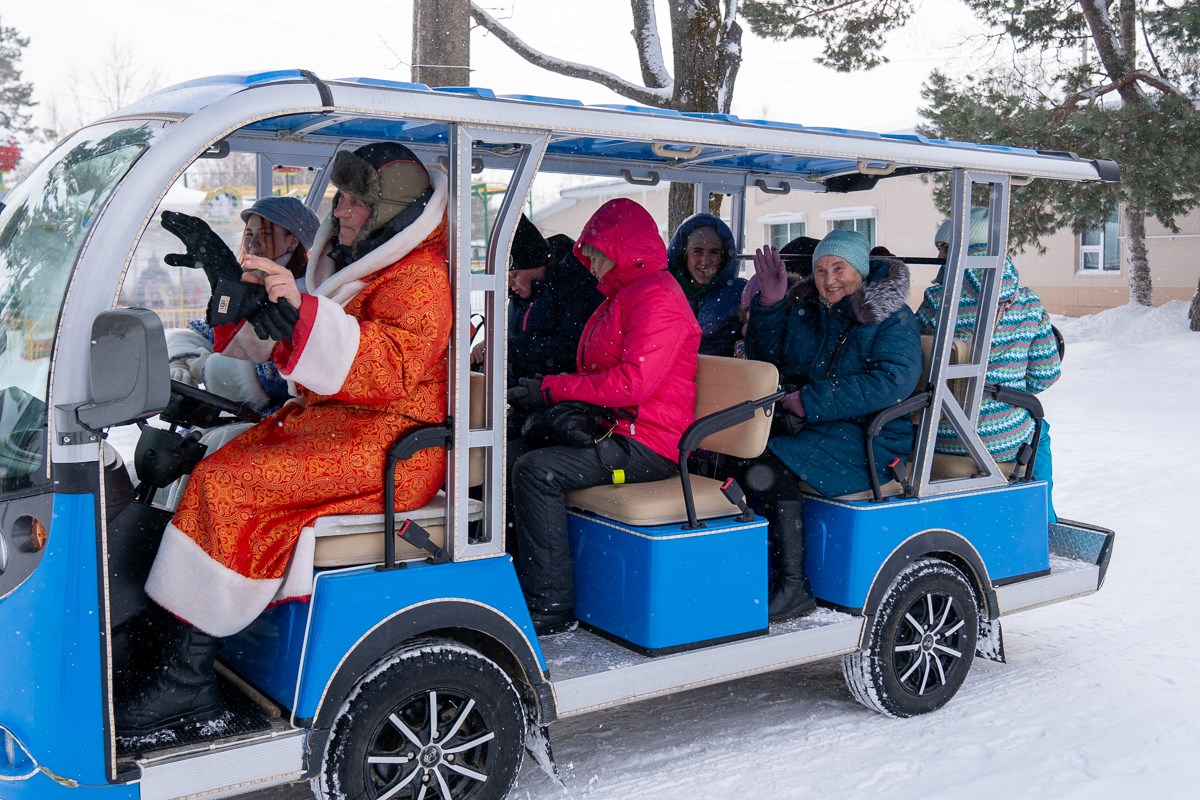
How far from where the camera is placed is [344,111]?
2.89m

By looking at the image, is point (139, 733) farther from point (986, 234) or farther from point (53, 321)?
point (986, 234)

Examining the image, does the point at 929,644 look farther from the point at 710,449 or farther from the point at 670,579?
the point at 670,579

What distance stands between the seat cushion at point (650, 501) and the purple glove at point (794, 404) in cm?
48

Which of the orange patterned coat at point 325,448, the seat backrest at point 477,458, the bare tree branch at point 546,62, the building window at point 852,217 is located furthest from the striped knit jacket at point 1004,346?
the building window at point 852,217

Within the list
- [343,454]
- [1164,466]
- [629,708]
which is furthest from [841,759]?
[1164,466]

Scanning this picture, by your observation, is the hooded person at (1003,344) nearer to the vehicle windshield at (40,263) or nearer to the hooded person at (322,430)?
the hooded person at (322,430)

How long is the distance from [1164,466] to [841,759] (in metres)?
6.42

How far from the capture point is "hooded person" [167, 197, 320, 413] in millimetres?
4426

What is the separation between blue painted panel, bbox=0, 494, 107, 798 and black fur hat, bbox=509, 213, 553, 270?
9.38ft

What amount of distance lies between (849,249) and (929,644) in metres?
1.63

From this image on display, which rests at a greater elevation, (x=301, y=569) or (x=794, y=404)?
(x=794, y=404)

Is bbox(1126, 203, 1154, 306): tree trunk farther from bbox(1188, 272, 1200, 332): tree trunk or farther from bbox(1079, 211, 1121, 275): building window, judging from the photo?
bbox(1079, 211, 1121, 275): building window

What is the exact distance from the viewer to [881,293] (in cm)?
446

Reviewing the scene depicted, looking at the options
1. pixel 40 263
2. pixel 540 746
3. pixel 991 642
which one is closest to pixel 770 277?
pixel 991 642
